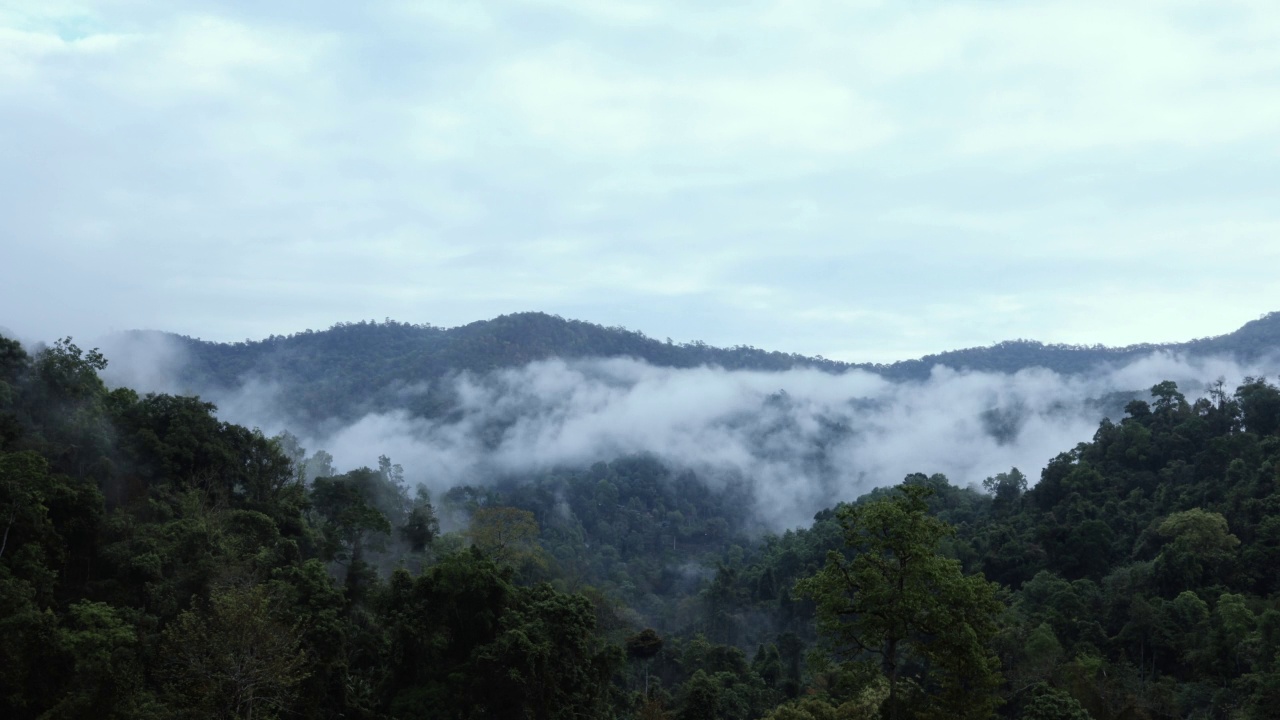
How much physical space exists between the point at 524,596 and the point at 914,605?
35.7 feet

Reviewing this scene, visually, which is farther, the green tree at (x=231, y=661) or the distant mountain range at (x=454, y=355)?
the distant mountain range at (x=454, y=355)

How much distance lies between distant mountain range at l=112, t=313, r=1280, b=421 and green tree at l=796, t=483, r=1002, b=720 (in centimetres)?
10673

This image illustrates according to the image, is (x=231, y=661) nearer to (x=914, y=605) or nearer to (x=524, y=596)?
(x=524, y=596)

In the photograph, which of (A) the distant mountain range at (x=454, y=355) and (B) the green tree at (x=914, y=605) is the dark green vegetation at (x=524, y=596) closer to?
(B) the green tree at (x=914, y=605)

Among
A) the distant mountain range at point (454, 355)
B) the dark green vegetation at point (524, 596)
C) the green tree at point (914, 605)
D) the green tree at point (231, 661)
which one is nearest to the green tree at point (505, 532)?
the dark green vegetation at point (524, 596)

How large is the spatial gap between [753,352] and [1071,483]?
132m

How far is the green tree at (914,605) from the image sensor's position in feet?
55.4

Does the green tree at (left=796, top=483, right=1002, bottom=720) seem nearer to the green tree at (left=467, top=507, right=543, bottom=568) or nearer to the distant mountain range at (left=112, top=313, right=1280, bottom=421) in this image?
the green tree at (left=467, top=507, right=543, bottom=568)

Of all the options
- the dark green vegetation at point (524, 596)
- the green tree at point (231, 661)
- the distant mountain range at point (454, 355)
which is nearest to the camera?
the green tree at point (231, 661)

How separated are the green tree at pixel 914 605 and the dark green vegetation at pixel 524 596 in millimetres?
56

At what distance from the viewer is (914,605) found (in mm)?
16828

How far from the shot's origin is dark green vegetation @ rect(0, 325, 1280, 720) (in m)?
17.5

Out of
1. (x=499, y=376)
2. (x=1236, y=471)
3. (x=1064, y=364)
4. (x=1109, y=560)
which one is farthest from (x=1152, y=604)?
(x=1064, y=364)

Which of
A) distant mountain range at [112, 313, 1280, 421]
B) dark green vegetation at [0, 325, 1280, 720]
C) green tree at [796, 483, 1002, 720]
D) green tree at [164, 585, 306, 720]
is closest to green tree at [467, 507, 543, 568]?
dark green vegetation at [0, 325, 1280, 720]
